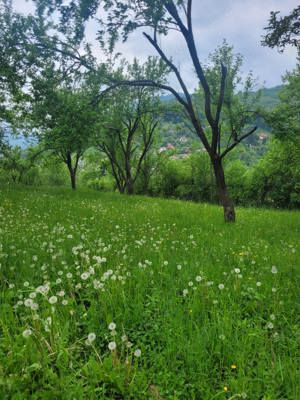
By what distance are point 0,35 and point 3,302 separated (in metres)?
11.2

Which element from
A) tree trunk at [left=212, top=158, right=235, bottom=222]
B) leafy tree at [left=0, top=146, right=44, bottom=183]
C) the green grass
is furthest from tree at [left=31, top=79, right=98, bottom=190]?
leafy tree at [left=0, top=146, right=44, bottom=183]

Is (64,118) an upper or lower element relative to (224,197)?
upper

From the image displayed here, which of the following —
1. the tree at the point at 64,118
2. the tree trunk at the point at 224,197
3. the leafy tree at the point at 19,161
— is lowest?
the tree trunk at the point at 224,197

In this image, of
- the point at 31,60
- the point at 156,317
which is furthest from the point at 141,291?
the point at 31,60

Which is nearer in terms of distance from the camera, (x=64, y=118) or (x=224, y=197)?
(x=64, y=118)

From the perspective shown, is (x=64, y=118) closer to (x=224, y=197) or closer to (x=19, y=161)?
(x=224, y=197)

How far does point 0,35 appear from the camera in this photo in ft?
38.4

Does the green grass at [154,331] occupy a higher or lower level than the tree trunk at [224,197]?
lower

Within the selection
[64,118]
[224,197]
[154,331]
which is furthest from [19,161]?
[154,331]

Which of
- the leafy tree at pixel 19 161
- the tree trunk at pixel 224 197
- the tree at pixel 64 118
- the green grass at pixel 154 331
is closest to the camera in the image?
the green grass at pixel 154 331

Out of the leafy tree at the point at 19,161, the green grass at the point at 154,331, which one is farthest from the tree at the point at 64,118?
the leafy tree at the point at 19,161

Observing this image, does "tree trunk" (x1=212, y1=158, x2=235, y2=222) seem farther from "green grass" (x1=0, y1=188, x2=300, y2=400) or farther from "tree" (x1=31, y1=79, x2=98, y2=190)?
"green grass" (x1=0, y1=188, x2=300, y2=400)

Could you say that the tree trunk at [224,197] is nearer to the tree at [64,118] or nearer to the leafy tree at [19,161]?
the tree at [64,118]

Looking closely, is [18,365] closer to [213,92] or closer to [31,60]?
[31,60]
